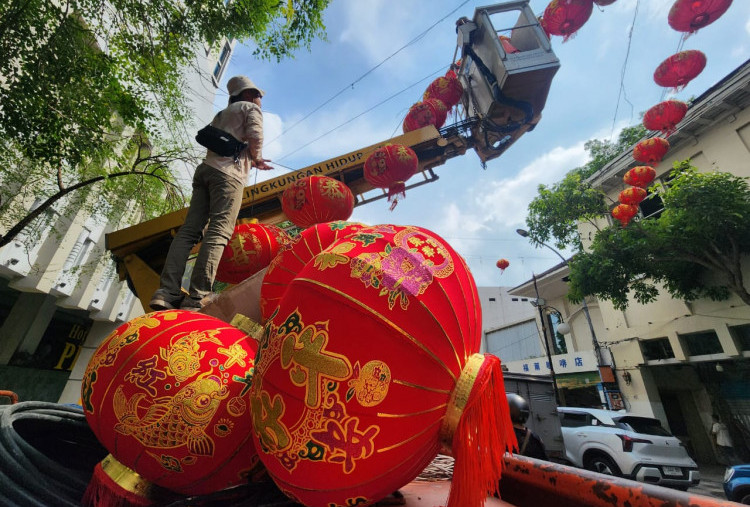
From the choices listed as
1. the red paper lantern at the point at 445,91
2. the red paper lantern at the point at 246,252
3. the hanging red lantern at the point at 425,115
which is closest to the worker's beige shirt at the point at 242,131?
the red paper lantern at the point at 246,252

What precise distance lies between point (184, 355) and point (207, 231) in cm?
146

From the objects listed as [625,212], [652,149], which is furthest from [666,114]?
[625,212]

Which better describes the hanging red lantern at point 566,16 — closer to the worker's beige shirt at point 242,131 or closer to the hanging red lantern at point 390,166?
the hanging red lantern at point 390,166

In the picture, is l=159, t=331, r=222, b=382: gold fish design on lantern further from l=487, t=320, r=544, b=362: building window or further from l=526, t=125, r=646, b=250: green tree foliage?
l=487, t=320, r=544, b=362: building window

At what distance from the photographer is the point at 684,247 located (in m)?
8.96

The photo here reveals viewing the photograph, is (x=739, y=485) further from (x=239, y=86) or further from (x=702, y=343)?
(x=239, y=86)

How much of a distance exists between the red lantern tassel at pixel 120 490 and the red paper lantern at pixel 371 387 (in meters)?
0.67

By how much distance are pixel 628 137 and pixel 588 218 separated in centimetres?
964

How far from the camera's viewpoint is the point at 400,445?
2.50 feet

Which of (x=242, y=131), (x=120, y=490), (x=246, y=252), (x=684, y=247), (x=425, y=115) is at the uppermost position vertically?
(x=425, y=115)

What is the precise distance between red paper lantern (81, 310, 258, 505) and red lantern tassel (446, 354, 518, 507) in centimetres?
66

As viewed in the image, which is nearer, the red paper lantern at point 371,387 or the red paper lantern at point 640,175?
the red paper lantern at point 371,387

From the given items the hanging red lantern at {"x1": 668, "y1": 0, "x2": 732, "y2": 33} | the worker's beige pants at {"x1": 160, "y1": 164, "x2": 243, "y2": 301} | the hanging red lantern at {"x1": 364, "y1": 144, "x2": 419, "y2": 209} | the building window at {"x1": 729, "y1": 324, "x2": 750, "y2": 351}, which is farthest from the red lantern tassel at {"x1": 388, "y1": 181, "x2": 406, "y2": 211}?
the building window at {"x1": 729, "y1": 324, "x2": 750, "y2": 351}

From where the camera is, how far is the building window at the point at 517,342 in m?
19.9
